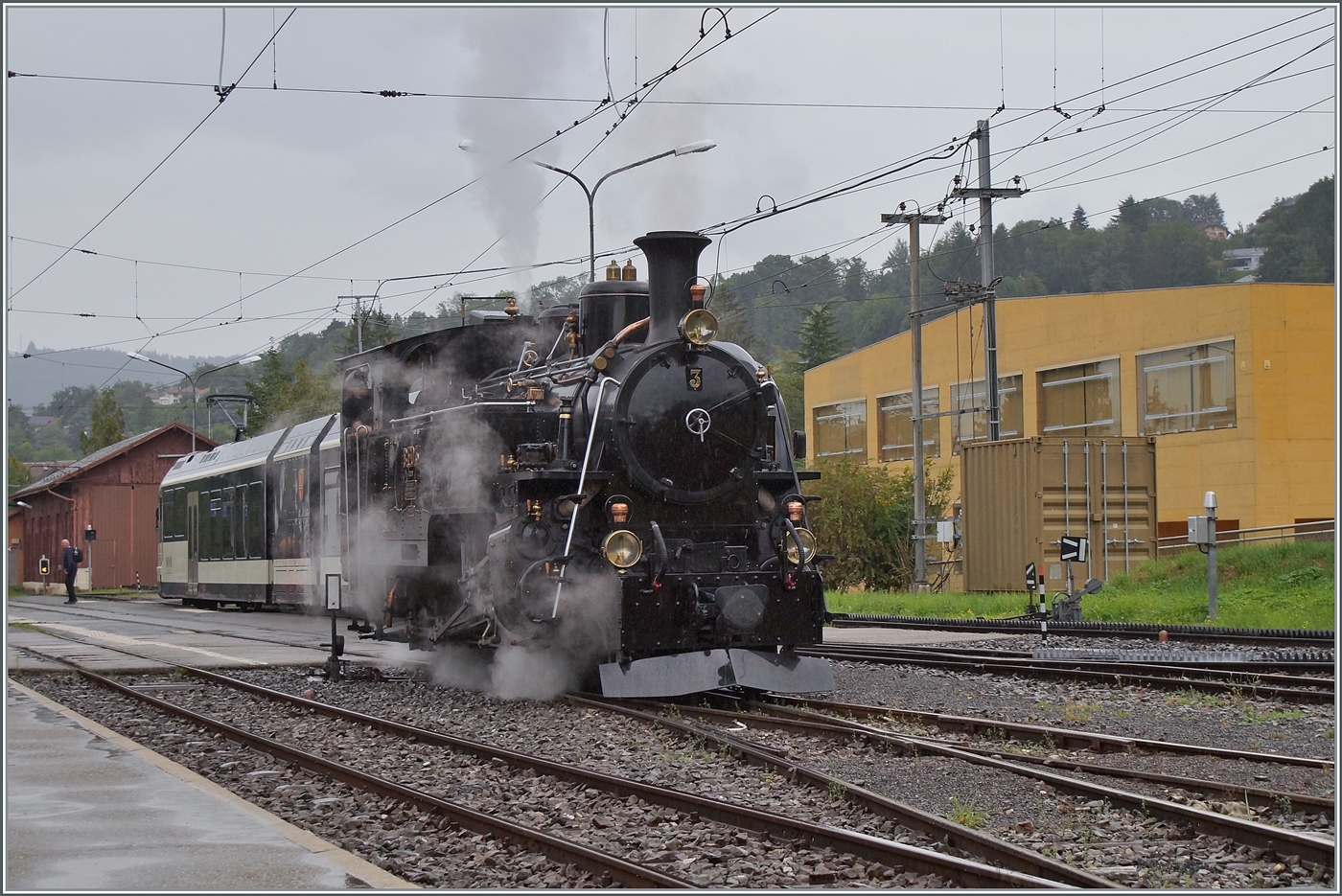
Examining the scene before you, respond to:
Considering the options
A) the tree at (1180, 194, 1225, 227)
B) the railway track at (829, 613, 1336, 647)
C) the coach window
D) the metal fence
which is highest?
the tree at (1180, 194, 1225, 227)

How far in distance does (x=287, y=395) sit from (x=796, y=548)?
163 ft

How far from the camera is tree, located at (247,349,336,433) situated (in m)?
44.0

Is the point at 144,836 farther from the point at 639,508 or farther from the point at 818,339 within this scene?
the point at 818,339

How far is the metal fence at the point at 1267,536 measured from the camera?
1087 inches

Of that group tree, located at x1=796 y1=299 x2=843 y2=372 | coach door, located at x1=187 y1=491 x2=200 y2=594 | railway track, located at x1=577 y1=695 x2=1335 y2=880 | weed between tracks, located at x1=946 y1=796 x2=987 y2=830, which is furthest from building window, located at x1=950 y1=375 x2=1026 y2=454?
tree, located at x1=796 y1=299 x2=843 y2=372

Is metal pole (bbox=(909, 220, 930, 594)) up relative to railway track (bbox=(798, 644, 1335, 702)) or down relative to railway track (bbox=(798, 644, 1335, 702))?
up

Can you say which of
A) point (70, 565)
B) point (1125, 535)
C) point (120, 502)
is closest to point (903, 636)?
point (1125, 535)

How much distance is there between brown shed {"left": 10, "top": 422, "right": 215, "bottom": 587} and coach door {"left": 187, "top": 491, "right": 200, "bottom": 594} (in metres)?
16.8

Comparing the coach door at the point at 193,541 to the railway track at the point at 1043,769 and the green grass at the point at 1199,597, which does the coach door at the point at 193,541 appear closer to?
the green grass at the point at 1199,597

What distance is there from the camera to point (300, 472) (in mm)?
22094

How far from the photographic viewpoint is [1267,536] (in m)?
30.4

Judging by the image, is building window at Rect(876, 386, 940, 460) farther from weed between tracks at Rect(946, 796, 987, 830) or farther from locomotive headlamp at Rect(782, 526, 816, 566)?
weed between tracks at Rect(946, 796, 987, 830)

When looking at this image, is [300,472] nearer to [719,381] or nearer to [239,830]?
[719,381]

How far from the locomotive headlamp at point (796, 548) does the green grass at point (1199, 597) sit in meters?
9.08
